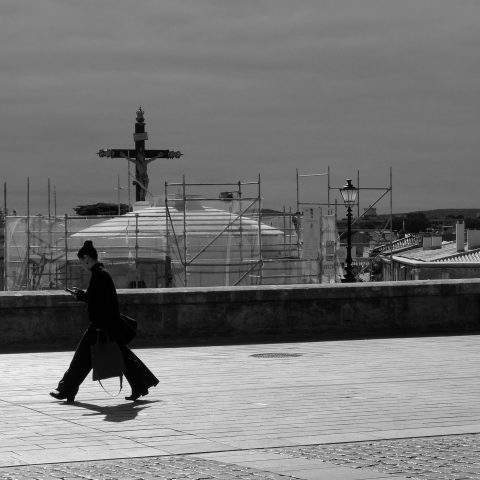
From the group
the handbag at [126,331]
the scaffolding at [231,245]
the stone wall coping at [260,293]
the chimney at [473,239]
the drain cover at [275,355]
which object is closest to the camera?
the handbag at [126,331]

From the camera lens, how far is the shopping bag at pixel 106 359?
10.6m

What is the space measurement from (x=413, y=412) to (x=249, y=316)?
6.57m

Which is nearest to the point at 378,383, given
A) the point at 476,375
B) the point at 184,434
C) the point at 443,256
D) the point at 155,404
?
the point at 476,375

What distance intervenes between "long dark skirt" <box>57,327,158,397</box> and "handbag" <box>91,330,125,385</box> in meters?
0.06

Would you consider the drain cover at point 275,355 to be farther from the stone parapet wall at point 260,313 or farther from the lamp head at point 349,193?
the lamp head at point 349,193

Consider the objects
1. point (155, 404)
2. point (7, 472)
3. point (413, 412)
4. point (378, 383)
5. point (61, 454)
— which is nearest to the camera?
point (7, 472)

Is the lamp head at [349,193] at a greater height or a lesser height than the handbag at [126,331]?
greater

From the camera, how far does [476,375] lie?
12.0 m

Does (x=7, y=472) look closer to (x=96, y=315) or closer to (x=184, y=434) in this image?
(x=184, y=434)

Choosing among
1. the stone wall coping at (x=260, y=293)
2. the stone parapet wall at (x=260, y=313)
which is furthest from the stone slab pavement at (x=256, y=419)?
the stone wall coping at (x=260, y=293)

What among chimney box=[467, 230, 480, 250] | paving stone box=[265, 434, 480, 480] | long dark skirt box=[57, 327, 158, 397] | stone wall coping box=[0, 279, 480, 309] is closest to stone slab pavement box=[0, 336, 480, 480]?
paving stone box=[265, 434, 480, 480]

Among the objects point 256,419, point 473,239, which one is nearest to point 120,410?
point 256,419

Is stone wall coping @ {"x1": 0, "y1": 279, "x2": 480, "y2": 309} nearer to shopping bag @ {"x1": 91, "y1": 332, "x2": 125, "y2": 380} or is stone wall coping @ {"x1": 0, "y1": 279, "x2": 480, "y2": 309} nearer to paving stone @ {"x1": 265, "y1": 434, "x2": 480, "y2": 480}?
shopping bag @ {"x1": 91, "y1": 332, "x2": 125, "y2": 380}

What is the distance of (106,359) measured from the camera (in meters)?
10.6
